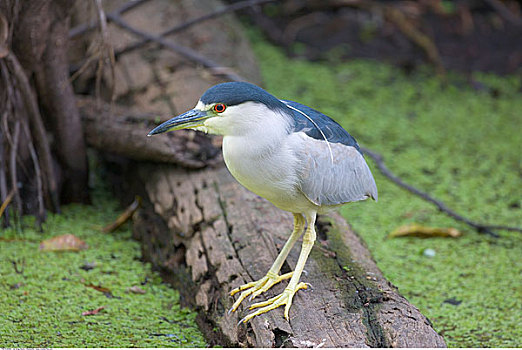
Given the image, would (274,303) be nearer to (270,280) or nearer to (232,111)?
(270,280)

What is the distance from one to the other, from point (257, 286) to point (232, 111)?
2.31ft

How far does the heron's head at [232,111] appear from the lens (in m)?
1.92

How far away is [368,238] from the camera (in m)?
Result: 3.21

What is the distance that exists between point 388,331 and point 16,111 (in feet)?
6.68

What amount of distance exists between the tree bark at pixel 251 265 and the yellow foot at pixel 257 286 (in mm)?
27

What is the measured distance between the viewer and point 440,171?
391 cm

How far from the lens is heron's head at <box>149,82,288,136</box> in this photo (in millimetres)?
1917

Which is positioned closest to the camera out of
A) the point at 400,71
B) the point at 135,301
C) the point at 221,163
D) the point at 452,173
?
the point at 135,301

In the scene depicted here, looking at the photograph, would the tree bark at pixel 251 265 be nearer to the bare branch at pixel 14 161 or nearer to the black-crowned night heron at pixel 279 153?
the black-crowned night heron at pixel 279 153

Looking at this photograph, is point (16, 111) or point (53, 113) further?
point (53, 113)

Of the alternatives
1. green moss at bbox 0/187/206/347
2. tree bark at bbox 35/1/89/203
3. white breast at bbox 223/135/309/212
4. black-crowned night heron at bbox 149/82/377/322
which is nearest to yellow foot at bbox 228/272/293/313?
black-crowned night heron at bbox 149/82/377/322

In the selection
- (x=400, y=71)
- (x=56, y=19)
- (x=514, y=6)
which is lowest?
(x=400, y=71)

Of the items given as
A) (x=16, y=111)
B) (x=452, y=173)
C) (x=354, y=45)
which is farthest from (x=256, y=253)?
(x=354, y=45)

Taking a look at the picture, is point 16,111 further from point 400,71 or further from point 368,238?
point 400,71
